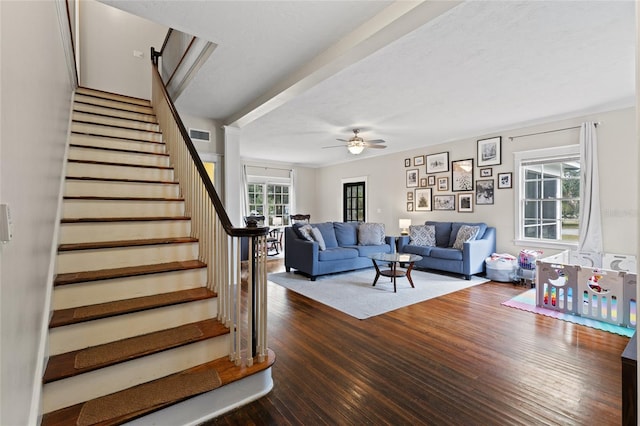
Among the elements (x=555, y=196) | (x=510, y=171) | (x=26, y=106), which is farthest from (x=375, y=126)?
(x=26, y=106)

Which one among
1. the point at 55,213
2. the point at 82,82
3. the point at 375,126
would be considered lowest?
the point at 55,213

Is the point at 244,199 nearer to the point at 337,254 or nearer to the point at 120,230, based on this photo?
the point at 337,254

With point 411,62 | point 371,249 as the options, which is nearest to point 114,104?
point 411,62

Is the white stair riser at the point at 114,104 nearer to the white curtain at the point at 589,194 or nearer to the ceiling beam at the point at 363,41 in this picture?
the ceiling beam at the point at 363,41

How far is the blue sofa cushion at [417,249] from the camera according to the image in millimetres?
5473

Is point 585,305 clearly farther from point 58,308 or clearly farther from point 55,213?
Answer: point 55,213

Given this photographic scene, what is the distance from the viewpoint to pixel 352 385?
6.62ft

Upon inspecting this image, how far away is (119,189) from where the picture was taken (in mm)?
2770

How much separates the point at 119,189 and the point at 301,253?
9.80ft

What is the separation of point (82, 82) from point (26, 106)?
478 centimetres

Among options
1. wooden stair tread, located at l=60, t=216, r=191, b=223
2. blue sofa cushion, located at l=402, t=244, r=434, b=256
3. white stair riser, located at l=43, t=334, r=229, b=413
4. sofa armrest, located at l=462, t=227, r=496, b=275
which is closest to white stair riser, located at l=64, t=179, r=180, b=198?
wooden stair tread, located at l=60, t=216, r=191, b=223

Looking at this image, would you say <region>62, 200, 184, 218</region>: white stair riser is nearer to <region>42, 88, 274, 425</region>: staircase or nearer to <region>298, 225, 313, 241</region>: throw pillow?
<region>42, 88, 274, 425</region>: staircase

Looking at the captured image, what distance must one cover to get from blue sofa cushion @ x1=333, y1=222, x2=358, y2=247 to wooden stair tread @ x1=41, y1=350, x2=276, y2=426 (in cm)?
390

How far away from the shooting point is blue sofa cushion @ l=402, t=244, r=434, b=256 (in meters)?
5.47
